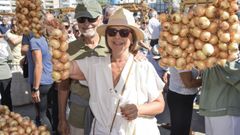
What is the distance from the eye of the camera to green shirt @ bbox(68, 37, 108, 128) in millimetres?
2496

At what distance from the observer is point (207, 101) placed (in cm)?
252

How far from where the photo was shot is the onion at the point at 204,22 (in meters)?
1.64

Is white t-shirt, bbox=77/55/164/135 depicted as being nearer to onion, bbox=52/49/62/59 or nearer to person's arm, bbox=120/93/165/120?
person's arm, bbox=120/93/165/120

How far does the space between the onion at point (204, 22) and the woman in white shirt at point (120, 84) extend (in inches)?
21.4

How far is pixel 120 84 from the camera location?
208 centimetres

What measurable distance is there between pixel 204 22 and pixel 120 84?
27.1 inches

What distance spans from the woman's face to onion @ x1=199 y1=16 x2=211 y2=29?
0.57 m

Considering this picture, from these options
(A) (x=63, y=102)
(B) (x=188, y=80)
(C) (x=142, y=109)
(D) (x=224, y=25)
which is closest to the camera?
(D) (x=224, y=25)

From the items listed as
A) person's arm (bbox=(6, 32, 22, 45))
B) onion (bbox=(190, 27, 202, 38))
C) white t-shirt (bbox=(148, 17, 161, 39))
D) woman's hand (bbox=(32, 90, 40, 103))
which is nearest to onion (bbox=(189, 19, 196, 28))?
onion (bbox=(190, 27, 202, 38))

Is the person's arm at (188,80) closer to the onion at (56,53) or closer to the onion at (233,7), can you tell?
the onion at (233,7)

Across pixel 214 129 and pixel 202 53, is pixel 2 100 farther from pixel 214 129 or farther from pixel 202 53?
pixel 202 53

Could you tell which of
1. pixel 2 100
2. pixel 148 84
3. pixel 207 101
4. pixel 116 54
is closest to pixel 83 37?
pixel 116 54

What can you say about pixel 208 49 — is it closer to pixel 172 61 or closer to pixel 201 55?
pixel 201 55

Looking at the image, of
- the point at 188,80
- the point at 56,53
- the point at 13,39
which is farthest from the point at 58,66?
the point at 13,39
